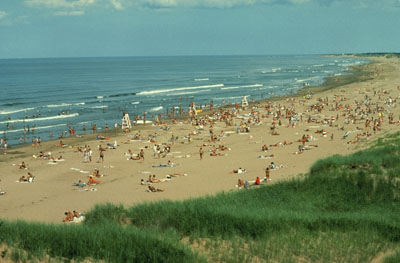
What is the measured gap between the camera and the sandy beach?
1947 centimetres

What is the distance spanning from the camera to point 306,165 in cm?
2217

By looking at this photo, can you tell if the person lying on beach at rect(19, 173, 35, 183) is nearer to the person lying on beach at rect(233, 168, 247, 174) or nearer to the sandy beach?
the sandy beach

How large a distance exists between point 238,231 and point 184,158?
16.9 meters

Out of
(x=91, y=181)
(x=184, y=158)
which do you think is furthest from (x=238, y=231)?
(x=184, y=158)

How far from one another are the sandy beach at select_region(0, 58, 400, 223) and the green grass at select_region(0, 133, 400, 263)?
15.1 feet

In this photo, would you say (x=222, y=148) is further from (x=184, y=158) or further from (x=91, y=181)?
(x=91, y=181)

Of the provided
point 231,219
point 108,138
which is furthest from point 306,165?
point 108,138

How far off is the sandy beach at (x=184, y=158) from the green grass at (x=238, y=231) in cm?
462

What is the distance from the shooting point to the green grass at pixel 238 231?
911 cm

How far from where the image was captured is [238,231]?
Result: 10680mm

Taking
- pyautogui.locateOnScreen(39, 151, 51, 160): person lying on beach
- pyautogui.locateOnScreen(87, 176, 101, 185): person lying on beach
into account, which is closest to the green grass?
pyautogui.locateOnScreen(87, 176, 101, 185): person lying on beach

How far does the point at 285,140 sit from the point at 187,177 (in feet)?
37.2

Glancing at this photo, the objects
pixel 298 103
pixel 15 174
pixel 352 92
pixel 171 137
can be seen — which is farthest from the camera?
pixel 352 92

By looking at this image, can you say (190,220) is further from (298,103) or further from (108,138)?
(298,103)
